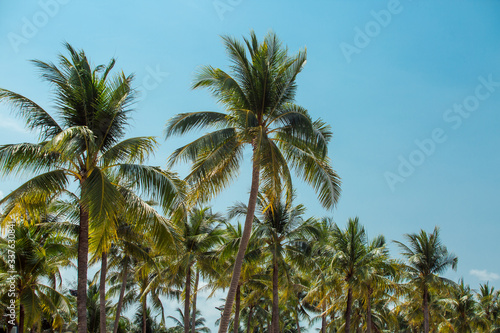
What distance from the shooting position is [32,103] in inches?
506

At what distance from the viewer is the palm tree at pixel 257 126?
1426 centimetres

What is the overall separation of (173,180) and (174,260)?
12314mm

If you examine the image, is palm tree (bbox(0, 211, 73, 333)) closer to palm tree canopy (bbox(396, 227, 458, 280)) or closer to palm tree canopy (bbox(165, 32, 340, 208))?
palm tree canopy (bbox(165, 32, 340, 208))

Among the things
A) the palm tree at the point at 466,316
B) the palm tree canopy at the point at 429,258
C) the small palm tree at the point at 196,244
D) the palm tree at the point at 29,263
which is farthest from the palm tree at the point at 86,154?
the palm tree at the point at 466,316

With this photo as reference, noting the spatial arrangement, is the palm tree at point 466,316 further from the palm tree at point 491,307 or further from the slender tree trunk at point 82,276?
the slender tree trunk at point 82,276

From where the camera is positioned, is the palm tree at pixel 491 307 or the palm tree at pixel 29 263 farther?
the palm tree at pixel 491 307

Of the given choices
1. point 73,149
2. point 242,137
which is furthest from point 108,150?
point 242,137

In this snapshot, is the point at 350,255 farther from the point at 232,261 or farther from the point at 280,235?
the point at 232,261

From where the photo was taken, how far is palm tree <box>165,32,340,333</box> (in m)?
14.3

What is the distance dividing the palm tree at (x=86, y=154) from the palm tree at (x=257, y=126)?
1.56m

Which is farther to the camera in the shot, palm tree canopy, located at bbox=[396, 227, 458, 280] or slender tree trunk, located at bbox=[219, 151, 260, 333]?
palm tree canopy, located at bbox=[396, 227, 458, 280]

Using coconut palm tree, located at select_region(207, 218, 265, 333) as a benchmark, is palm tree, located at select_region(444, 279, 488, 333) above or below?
below

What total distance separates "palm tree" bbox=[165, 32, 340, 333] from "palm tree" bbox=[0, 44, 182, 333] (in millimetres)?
1563

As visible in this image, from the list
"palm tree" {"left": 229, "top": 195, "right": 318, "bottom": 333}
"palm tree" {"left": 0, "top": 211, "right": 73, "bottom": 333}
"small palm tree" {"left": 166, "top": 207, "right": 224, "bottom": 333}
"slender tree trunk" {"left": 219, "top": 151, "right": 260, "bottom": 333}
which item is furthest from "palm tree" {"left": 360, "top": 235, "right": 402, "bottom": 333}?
"palm tree" {"left": 0, "top": 211, "right": 73, "bottom": 333}
